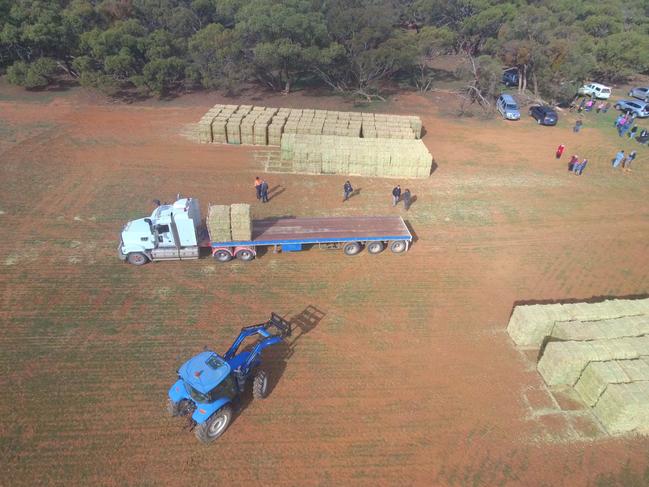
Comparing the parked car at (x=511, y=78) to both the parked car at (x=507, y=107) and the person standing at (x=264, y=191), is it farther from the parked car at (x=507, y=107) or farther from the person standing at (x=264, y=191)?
the person standing at (x=264, y=191)

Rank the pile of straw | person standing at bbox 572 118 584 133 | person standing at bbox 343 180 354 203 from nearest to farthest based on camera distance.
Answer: person standing at bbox 343 180 354 203
the pile of straw
person standing at bbox 572 118 584 133

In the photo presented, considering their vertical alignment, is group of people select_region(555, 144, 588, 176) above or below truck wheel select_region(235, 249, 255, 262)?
above

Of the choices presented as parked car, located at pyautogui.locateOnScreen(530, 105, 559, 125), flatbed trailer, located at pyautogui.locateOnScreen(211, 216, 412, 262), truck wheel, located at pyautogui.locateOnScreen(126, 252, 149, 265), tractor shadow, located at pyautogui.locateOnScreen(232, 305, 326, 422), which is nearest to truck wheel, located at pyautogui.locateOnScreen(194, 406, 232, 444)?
tractor shadow, located at pyautogui.locateOnScreen(232, 305, 326, 422)

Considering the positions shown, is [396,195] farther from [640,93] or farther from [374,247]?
[640,93]

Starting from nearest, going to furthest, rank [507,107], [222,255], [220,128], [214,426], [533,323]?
1. [214,426]
2. [533,323]
3. [222,255]
4. [220,128]
5. [507,107]

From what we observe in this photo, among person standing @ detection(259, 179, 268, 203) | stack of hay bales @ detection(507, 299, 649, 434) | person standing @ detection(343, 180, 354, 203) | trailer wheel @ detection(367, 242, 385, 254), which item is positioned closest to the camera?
stack of hay bales @ detection(507, 299, 649, 434)

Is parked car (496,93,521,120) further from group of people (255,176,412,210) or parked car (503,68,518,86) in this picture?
group of people (255,176,412,210)

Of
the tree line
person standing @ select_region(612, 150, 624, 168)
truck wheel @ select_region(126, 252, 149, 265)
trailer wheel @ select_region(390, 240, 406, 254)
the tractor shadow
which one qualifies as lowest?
the tractor shadow

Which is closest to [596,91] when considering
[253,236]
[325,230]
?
[325,230]
